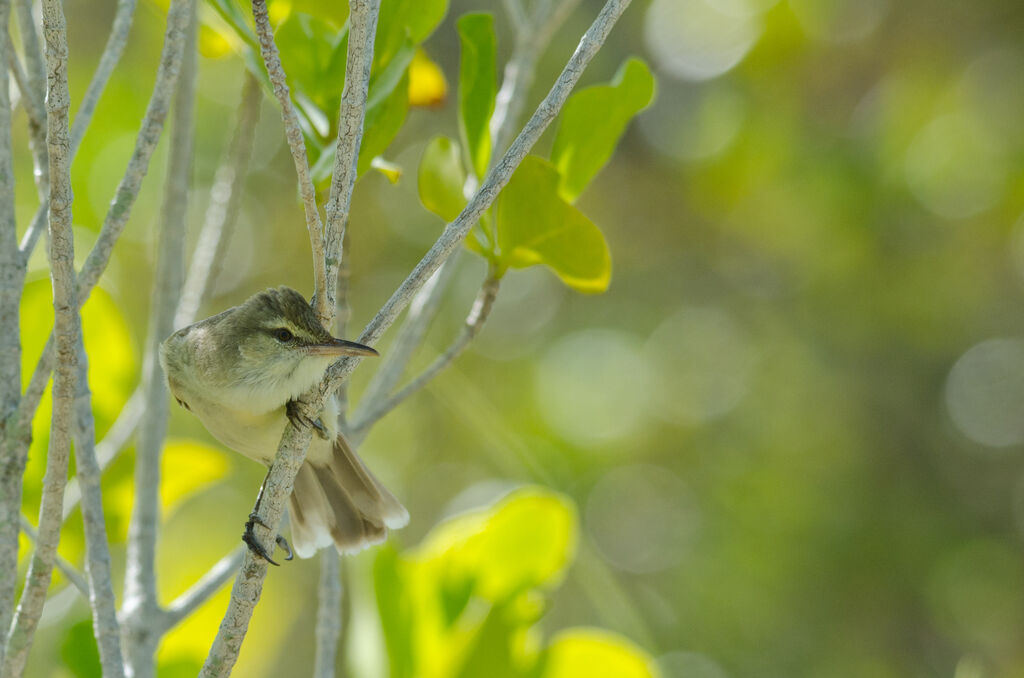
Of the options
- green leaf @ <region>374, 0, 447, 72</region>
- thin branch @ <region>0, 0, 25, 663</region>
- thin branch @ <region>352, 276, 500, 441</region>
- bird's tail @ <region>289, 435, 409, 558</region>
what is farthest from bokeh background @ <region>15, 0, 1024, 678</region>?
thin branch @ <region>0, 0, 25, 663</region>

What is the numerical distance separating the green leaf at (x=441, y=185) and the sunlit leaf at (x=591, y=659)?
3.97ft

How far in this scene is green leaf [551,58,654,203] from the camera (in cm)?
205

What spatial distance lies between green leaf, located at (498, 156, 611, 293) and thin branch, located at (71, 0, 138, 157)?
79 cm

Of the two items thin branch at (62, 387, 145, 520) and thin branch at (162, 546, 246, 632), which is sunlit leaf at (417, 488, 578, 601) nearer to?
thin branch at (162, 546, 246, 632)

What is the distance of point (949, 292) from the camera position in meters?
5.65

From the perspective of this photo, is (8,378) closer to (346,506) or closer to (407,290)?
(407,290)

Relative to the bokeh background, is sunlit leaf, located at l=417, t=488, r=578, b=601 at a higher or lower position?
higher

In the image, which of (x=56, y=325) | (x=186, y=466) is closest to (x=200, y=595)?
(x=186, y=466)

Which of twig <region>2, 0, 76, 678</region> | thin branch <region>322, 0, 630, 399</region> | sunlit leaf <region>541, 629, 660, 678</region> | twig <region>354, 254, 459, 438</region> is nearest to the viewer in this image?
twig <region>2, 0, 76, 678</region>

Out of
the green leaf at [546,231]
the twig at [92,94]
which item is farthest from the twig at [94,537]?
the green leaf at [546,231]

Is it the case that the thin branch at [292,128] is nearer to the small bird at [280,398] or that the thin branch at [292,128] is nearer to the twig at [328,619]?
the small bird at [280,398]

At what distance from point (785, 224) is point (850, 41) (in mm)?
1020

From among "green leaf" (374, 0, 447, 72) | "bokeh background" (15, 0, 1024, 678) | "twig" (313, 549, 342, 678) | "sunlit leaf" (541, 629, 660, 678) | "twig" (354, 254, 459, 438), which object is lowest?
"bokeh background" (15, 0, 1024, 678)

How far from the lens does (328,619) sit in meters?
2.23
